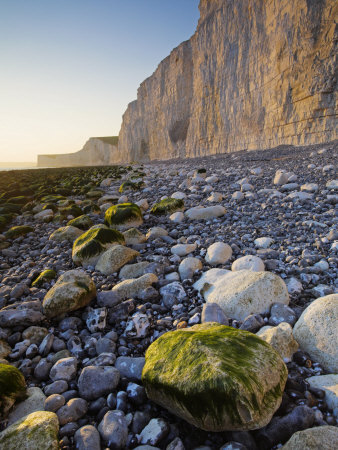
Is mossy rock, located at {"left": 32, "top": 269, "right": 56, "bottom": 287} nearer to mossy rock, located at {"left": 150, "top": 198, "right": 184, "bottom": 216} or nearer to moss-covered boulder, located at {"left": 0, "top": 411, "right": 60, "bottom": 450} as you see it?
moss-covered boulder, located at {"left": 0, "top": 411, "right": 60, "bottom": 450}

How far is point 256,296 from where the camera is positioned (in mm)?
2221

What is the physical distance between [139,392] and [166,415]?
7.9 inches

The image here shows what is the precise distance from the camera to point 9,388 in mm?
1587

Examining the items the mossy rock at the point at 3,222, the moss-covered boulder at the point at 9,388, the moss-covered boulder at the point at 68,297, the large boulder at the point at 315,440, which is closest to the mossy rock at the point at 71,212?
the mossy rock at the point at 3,222

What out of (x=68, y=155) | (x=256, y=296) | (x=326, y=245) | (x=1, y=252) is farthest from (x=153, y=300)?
(x=68, y=155)

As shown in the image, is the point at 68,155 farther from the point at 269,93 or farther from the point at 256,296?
the point at 256,296

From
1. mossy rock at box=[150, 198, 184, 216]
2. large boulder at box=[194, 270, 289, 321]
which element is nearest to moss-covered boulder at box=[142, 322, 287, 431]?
large boulder at box=[194, 270, 289, 321]

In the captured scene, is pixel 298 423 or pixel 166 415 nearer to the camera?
pixel 298 423

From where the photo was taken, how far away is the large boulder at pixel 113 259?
331 cm

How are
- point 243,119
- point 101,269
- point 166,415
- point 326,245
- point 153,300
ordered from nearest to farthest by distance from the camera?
point 166,415, point 153,300, point 326,245, point 101,269, point 243,119

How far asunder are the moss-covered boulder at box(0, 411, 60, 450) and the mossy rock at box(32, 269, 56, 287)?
6.68 feet

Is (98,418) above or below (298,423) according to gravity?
below

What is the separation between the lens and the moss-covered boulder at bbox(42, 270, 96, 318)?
7.97 ft

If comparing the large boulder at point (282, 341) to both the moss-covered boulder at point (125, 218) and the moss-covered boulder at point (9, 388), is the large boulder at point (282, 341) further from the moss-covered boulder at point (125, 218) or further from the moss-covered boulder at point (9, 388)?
the moss-covered boulder at point (125, 218)
